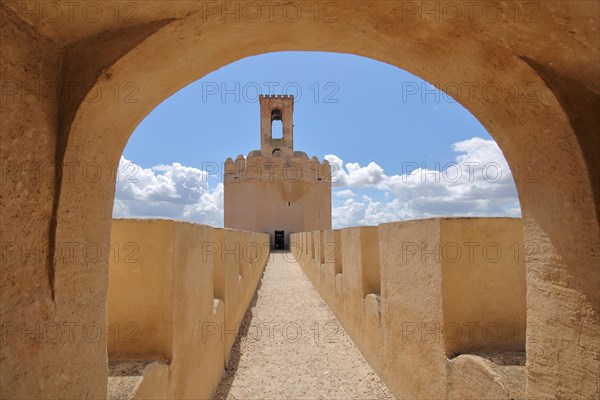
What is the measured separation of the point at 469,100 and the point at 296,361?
3.68 meters

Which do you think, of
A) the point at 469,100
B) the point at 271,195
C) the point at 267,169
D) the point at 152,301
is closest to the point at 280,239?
the point at 271,195

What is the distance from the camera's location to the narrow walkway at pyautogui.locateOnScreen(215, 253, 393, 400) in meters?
3.80

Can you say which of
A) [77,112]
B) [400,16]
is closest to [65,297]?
[77,112]

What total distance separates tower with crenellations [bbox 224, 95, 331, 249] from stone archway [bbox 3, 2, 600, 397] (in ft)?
73.1

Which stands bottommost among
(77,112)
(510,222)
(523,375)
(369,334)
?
(369,334)

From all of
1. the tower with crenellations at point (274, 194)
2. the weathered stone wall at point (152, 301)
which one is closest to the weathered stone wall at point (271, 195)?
the tower with crenellations at point (274, 194)

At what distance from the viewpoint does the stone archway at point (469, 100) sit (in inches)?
58.8

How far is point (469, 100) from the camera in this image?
201 centimetres

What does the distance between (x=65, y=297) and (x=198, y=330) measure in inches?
72.9

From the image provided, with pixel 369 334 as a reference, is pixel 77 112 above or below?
above

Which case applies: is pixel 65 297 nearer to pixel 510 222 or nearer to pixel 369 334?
pixel 510 222

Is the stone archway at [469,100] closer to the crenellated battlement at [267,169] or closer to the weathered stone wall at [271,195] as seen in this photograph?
the weathered stone wall at [271,195]

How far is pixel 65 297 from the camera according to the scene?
1524mm

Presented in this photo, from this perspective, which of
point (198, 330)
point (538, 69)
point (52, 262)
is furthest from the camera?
point (198, 330)
